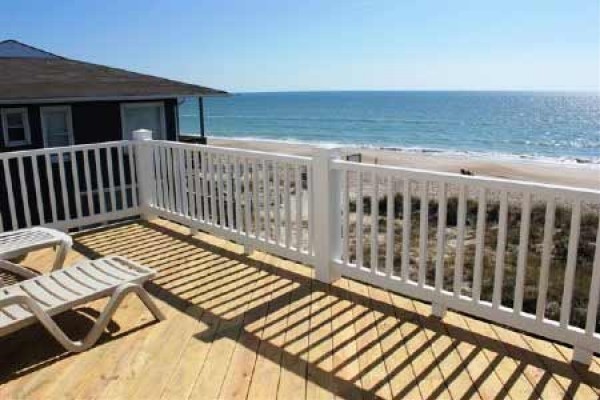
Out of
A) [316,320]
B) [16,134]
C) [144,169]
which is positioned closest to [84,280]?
[316,320]

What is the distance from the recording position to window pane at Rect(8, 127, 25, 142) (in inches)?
424

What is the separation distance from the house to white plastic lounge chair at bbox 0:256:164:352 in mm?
7972

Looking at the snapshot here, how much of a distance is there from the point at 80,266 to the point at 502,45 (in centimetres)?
6243

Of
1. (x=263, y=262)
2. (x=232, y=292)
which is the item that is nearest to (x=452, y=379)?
(x=232, y=292)

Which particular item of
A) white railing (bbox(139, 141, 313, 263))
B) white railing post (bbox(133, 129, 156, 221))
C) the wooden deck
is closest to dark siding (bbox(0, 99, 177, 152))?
white railing post (bbox(133, 129, 156, 221))

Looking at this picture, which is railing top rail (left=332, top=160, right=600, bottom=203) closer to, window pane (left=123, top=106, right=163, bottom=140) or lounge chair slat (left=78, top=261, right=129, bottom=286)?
lounge chair slat (left=78, top=261, right=129, bottom=286)

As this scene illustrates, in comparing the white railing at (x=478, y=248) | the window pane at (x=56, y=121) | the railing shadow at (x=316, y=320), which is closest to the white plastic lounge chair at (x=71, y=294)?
→ the railing shadow at (x=316, y=320)

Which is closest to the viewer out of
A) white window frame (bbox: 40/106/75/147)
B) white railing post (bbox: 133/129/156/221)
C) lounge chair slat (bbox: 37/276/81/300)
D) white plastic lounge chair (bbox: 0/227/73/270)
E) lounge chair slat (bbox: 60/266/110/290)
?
lounge chair slat (bbox: 37/276/81/300)

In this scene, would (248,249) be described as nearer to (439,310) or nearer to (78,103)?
(439,310)

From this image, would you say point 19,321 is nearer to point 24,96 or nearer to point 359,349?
point 359,349

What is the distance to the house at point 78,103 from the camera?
10297 millimetres

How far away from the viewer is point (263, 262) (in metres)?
4.09

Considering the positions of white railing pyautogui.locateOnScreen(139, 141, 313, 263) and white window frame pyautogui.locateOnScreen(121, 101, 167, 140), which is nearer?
white railing pyautogui.locateOnScreen(139, 141, 313, 263)

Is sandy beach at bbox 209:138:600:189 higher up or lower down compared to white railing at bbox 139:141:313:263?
lower down
